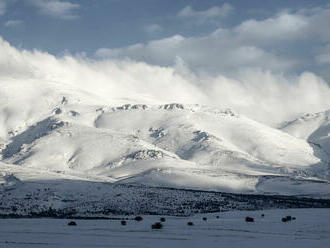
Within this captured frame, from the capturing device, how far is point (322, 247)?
206ft

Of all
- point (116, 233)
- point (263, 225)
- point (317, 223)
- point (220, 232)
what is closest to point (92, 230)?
point (116, 233)

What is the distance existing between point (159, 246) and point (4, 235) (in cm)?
2760

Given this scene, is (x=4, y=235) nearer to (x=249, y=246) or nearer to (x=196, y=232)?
(x=196, y=232)

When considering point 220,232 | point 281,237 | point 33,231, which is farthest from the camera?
point 33,231

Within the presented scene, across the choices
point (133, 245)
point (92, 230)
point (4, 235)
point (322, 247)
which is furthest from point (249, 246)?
point (4, 235)

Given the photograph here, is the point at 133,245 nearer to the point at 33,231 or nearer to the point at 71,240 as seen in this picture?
the point at 71,240

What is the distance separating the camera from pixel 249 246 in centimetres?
6500

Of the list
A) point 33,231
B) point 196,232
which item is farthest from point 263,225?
point 33,231

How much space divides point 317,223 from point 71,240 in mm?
40667

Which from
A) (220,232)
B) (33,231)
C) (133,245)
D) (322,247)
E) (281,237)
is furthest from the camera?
(33,231)

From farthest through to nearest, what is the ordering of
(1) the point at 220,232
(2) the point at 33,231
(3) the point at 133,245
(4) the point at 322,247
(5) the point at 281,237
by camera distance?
1. (2) the point at 33,231
2. (1) the point at 220,232
3. (5) the point at 281,237
4. (3) the point at 133,245
5. (4) the point at 322,247

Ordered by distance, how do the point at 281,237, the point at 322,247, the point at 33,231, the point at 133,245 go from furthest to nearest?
the point at 33,231 < the point at 281,237 < the point at 133,245 < the point at 322,247

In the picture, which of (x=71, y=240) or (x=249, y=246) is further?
(x=71, y=240)

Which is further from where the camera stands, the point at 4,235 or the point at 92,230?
the point at 92,230
